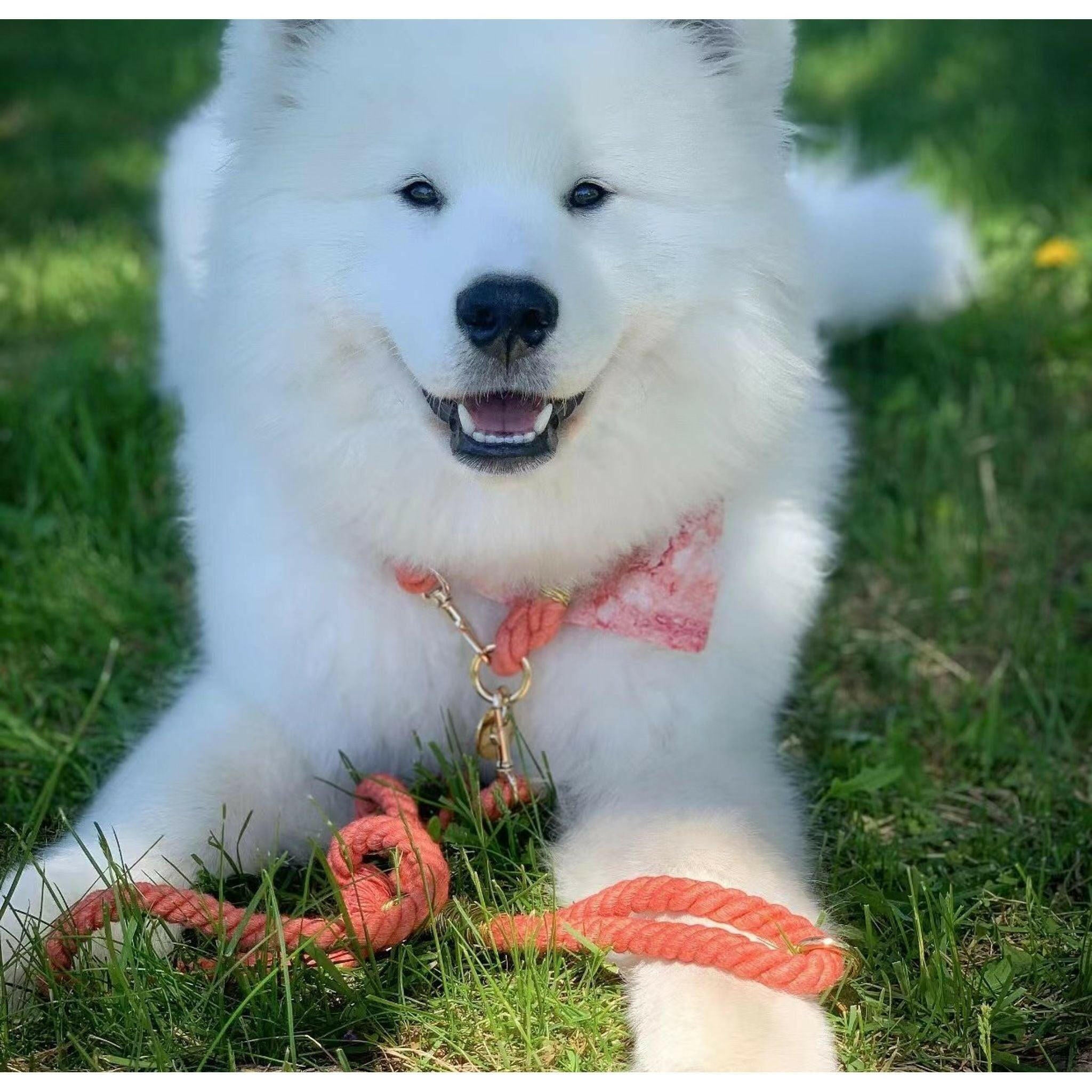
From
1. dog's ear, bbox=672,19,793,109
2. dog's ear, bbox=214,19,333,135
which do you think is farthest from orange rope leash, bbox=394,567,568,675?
dog's ear, bbox=672,19,793,109

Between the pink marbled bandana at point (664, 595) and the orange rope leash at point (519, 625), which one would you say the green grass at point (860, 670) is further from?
the pink marbled bandana at point (664, 595)

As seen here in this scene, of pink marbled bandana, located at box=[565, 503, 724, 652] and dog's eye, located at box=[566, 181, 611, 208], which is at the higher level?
dog's eye, located at box=[566, 181, 611, 208]

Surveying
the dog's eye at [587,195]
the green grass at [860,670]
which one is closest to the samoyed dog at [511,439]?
the dog's eye at [587,195]

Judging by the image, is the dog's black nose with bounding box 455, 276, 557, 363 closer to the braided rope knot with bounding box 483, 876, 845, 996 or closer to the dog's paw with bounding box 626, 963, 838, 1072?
the braided rope knot with bounding box 483, 876, 845, 996

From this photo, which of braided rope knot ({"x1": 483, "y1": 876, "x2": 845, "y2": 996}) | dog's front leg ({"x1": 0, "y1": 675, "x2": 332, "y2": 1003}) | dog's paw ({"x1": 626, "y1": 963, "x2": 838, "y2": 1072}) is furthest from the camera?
dog's front leg ({"x1": 0, "y1": 675, "x2": 332, "y2": 1003})

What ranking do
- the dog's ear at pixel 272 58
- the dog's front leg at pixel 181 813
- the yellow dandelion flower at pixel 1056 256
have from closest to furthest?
the dog's front leg at pixel 181 813 → the dog's ear at pixel 272 58 → the yellow dandelion flower at pixel 1056 256
